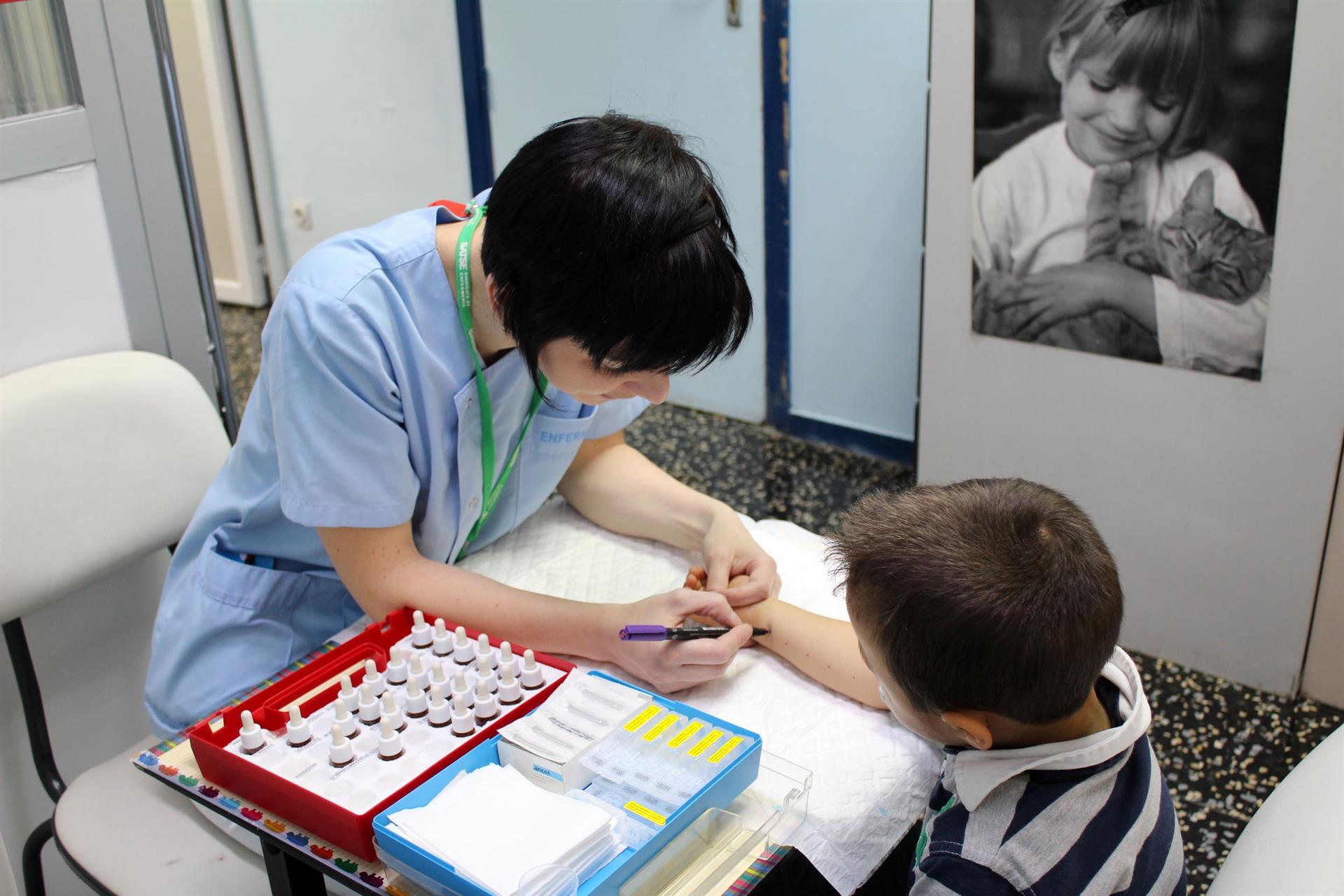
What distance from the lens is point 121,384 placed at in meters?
1.40

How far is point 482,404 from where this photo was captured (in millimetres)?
1267

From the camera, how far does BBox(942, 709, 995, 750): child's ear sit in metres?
0.93

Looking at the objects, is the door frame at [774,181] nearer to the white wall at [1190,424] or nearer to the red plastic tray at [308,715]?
the white wall at [1190,424]

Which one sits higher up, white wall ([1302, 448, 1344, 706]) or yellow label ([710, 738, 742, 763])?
yellow label ([710, 738, 742, 763])

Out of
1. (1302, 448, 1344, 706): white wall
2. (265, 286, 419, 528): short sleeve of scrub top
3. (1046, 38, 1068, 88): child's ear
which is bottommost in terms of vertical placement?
(1302, 448, 1344, 706): white wall

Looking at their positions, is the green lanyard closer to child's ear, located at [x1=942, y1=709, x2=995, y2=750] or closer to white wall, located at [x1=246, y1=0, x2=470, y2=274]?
child's ear, located at [x1=942, y1=709, x2=995, y2=750]

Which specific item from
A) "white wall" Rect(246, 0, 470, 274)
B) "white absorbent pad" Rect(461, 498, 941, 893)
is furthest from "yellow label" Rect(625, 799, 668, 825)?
"white wall" Rect(246, 0, 470, 274)

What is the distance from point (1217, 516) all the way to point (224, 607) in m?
1.63

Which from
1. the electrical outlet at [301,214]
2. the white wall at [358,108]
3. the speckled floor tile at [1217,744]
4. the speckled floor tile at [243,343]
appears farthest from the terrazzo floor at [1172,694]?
the electrical outlet at [301,214]

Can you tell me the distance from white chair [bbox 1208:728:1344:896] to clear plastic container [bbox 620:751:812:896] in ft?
1.05

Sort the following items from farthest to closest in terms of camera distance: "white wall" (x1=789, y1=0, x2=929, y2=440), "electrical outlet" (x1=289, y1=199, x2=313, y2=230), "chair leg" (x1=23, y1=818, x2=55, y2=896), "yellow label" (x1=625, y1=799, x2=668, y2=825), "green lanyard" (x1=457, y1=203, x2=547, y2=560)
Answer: "electrical outlet" (x1=289, y1=199, x2=313, y2=230)
"white wall" (x1=789, y1=0, x2=929, y2=440)
"chair leg" (x1=23, y1=818, x2=55, y2=896)
"green lanyard" (x1=457, y1=203, x2=547, y2=560)
"yellow label" (x1=625, y1=799, x2=668, y2=825)

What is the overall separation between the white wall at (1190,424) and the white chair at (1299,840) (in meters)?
1.14

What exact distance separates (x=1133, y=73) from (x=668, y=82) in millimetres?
1458

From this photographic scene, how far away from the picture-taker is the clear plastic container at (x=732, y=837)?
879mm
